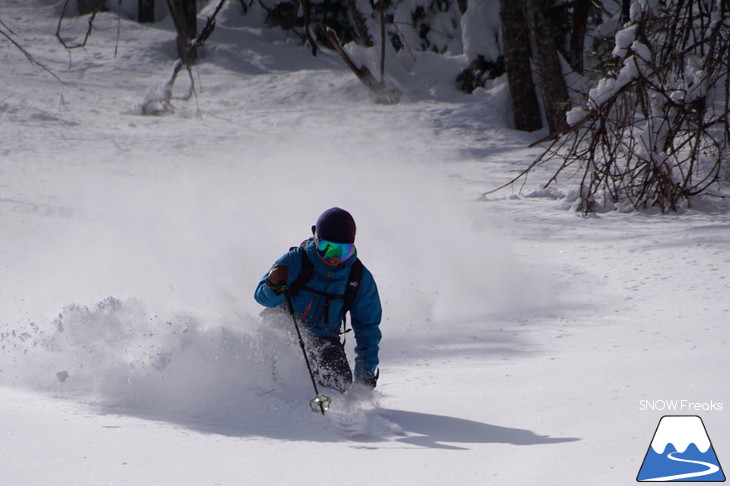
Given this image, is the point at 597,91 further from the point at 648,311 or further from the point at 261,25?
the point at 261,25

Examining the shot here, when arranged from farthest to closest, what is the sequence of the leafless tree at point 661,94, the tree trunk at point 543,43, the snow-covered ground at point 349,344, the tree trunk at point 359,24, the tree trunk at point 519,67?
1. the tree trunk at point 359,24
2. the tree trunk at point 519,67
3. the tree trunk at point 543,43
4. the leafless tree at point 661,94
5. the snow-covered ground at point 349,344

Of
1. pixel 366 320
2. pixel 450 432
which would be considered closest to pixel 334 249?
pixel 366 320

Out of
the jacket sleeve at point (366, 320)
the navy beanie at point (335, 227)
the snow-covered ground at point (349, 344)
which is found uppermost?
the navy beanie at point (335, 227)

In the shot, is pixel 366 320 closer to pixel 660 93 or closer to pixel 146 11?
pixel 660 93

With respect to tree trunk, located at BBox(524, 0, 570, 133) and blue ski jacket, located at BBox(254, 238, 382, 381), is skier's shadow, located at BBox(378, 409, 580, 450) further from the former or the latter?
tree trunk, located at BBox(524, 0, 570, 133)

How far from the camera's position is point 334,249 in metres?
4.40

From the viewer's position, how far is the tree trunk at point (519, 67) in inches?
584

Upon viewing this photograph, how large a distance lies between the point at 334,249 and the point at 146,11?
66.6ft

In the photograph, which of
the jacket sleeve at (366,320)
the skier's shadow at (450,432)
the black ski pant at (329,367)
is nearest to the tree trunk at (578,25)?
the jacket sleeve at (366,320)

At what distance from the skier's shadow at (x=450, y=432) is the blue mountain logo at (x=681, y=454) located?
0.38 metres

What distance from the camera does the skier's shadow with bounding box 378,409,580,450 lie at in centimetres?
357

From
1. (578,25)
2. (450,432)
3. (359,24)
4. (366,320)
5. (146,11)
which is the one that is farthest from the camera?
(146,11)

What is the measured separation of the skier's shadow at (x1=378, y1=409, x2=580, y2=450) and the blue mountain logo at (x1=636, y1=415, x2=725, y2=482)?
0.38m

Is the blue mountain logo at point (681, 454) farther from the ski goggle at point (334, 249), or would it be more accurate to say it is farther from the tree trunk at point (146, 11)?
the tree trunk at point (146, 11)
